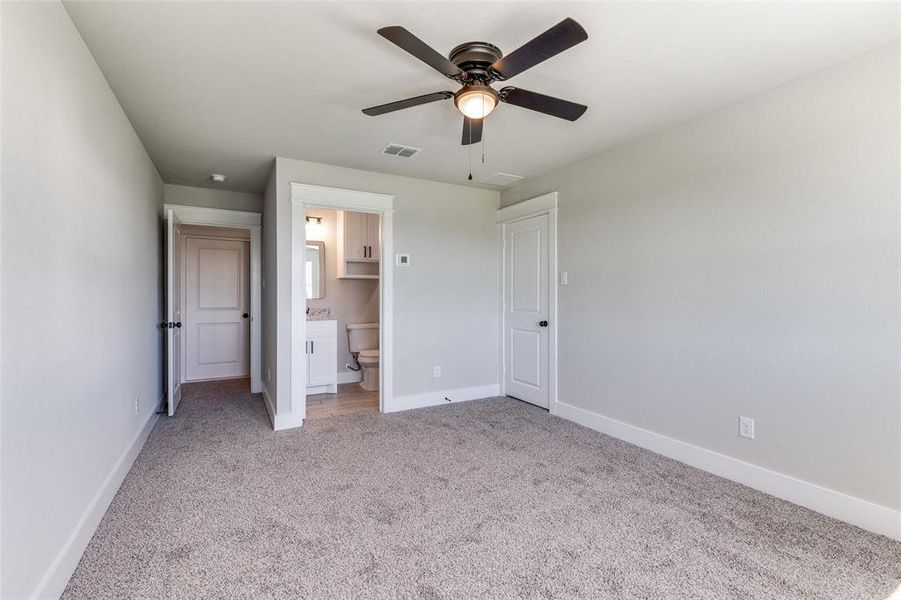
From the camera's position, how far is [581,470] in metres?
2.78

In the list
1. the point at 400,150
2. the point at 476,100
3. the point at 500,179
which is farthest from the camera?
the point at 500,179

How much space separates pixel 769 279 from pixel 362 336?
433 cm

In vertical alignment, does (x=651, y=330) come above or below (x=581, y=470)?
above

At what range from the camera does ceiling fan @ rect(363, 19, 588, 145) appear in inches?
60.5

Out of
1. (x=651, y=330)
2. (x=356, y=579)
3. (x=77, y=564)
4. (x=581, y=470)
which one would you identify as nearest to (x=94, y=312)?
(x=77, y=564)

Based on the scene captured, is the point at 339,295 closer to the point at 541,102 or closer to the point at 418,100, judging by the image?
the point at 418,100

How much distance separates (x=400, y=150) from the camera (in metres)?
3.50

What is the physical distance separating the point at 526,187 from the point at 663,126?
157 cm

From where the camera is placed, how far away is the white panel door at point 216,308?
223 inches

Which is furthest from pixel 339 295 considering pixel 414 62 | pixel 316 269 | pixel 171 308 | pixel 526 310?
pixel 414 62

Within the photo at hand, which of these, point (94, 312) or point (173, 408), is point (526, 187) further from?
point (173, 408)

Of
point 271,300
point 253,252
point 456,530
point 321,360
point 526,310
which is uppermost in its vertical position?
point 253,252

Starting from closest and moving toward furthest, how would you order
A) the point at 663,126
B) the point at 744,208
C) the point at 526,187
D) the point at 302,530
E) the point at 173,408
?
the point at 302,530, the point at 744,208, the point at 663,126, the point at 173,408, the point at 526,187

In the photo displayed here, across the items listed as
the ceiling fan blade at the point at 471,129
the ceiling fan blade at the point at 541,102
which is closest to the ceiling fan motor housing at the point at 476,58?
the ceiling fan blade at the point at 541,102
